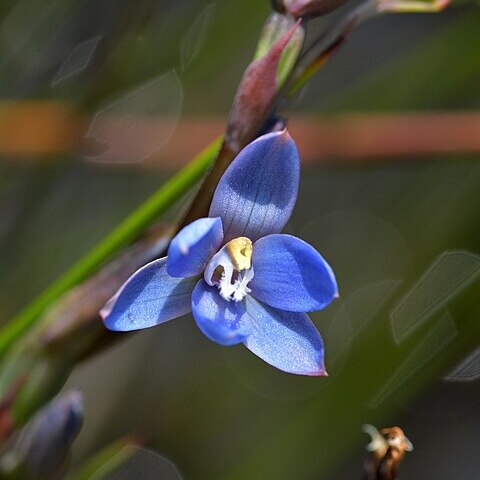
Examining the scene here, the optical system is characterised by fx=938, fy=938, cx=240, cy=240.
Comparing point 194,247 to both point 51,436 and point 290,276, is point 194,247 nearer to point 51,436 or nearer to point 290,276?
point 290,276

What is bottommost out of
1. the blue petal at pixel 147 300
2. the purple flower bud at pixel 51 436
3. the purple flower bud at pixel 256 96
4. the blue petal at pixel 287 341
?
the purple flower bud at pixel 51 436

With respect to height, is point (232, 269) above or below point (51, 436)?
above

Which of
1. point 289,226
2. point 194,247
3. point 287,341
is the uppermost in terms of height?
Answer: point 194,247

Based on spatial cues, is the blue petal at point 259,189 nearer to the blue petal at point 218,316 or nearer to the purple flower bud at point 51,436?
the blue petal at point 218,316

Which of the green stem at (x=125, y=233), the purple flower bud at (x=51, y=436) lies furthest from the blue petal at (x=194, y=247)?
the purple flower bud at (x=51, y=436)

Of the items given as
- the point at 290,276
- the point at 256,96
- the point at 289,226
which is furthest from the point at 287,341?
the point at 289,226
